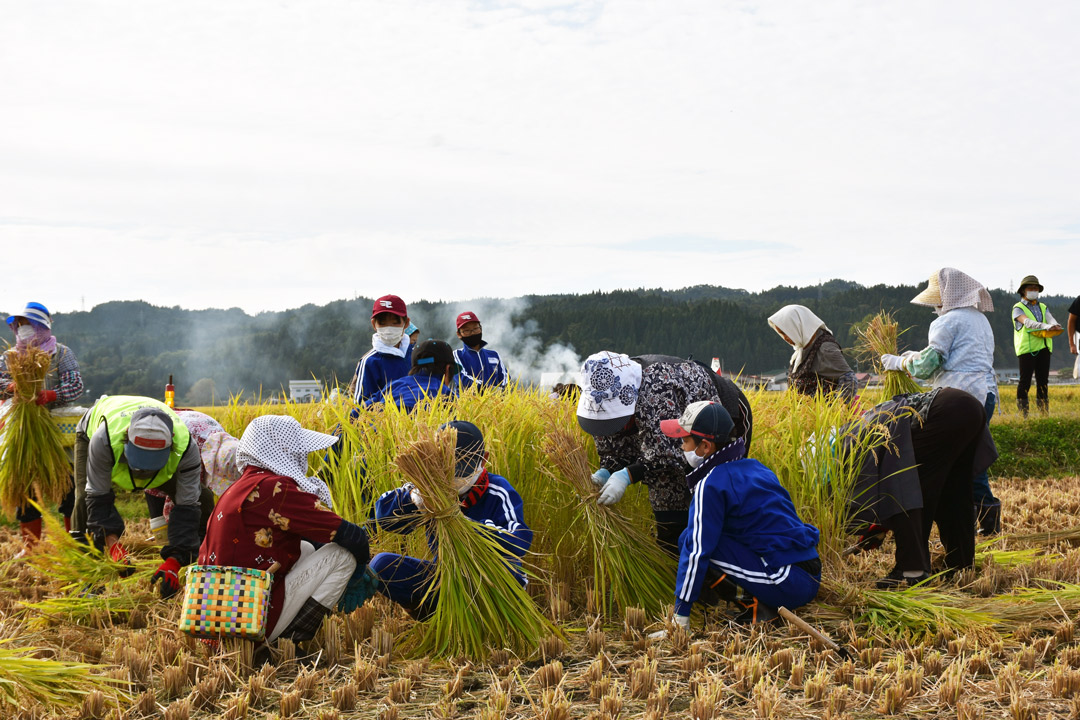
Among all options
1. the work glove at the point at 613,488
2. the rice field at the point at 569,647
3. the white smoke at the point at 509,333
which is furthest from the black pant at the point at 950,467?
the white smoke at the point at 509,333

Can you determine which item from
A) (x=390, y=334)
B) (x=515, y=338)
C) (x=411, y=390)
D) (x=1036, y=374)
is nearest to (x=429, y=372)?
(x=411, y=390)

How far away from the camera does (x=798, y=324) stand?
5625mm

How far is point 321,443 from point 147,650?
1.08m

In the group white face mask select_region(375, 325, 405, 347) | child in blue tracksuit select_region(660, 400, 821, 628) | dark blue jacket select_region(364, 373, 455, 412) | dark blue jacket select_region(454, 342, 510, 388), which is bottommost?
child in blue tracksuit select_region(660, 400, 821, 628)

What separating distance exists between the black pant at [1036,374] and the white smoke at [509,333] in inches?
945

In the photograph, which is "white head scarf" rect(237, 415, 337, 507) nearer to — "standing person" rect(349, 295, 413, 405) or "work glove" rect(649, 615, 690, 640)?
"work glove" rect(649, 615, 690, 640)

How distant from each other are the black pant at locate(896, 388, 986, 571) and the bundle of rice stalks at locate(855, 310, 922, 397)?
120cm

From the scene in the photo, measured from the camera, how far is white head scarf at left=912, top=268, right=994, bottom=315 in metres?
5.30

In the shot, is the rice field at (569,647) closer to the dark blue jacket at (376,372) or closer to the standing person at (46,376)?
the dark blue jacket at (376,372)

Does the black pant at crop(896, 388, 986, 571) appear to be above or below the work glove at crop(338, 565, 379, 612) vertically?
above

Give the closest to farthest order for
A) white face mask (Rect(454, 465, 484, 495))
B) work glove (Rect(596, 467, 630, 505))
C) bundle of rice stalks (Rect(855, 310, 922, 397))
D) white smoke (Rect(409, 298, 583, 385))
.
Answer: white face mask (Rect(454, 465, 484, 495))
work glove (Rect(596, 467, 630, 505))
bundle of rice stalks (Rect(855, 310, 922, 397))
white smoke (Rect(409, 298, 583, 385))

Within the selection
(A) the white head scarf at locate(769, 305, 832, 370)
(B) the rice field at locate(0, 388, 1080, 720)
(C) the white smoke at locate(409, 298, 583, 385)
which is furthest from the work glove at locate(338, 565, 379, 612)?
(C) the white smoke at locate(409, 298, 583, 385)

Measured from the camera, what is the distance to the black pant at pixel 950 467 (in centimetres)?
420

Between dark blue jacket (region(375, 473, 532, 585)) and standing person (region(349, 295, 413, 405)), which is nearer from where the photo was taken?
dark blue jacket (region(375, 473, 532, 585))
